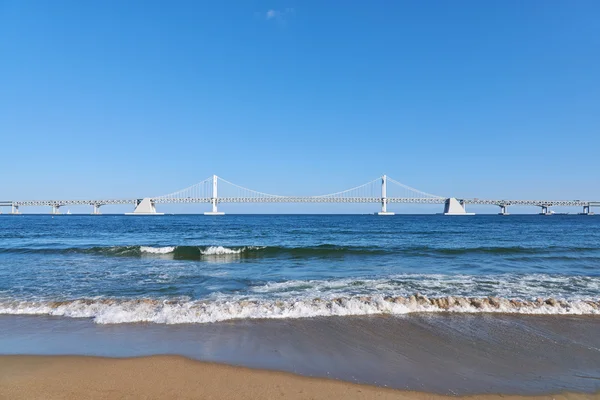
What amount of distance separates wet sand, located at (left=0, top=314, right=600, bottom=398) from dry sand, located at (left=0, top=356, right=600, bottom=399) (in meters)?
0.17

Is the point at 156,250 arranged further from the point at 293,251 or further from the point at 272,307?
the point at 272,307

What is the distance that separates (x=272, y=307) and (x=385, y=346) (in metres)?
2.45

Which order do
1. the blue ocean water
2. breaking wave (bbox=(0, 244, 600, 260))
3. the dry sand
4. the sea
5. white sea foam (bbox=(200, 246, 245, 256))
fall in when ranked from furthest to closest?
white sea foam (bbox=(200, 246, 245, 256))
breaking wave (bbox=(0, 244, 600, 260))
the blue ocean water
the sea
the dry sand

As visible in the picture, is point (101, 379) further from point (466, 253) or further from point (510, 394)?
point (466, 253)

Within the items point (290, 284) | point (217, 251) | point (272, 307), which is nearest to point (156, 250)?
point (217, 251)

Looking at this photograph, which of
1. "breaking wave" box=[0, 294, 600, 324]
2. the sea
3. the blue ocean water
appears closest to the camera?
the sea

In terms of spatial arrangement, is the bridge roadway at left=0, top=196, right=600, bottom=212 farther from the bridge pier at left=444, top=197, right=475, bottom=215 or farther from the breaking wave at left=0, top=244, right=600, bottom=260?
the breaking wave at left=0, top=244, right=600, bottom=260

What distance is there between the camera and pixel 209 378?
12.4 ft

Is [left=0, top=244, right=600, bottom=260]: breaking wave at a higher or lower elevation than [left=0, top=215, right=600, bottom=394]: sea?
lower

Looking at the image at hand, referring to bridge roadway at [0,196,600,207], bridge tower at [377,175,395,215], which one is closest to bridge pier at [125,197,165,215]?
bridge roadway at [0,196,600,207]

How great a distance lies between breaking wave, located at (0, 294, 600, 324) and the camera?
20.1 ft

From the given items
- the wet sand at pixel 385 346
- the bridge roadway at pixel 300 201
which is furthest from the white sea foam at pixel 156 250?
the bridge roadway at pixel 300 201

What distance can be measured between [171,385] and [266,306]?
3.04 m

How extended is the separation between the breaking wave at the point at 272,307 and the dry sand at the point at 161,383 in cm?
183
